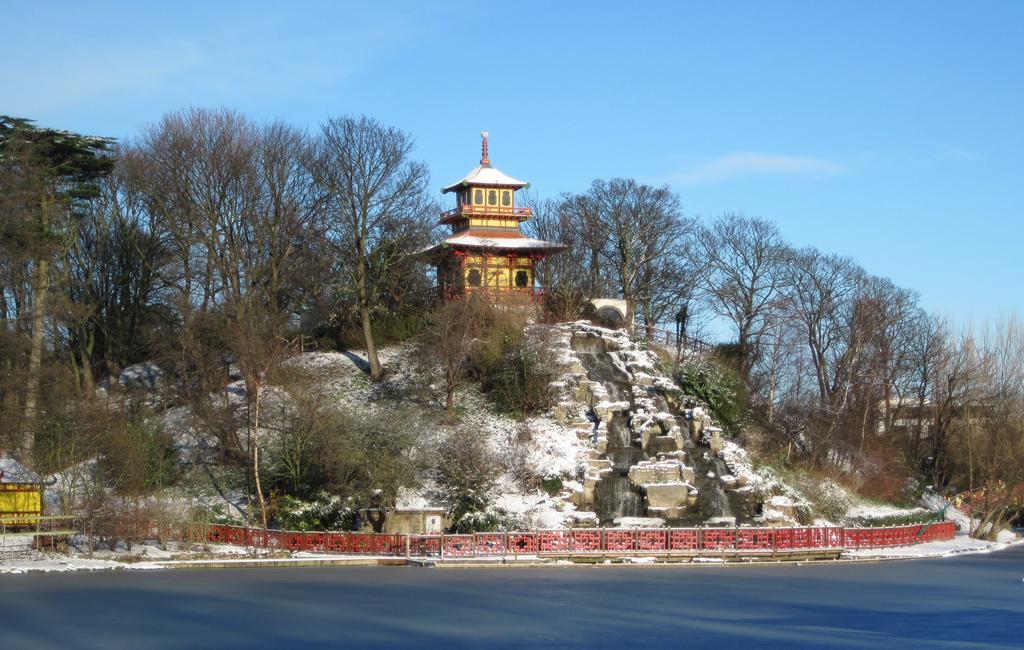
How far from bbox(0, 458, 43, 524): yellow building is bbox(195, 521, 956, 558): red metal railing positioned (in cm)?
528

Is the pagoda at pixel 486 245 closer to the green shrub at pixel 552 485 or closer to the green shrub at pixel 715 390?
the green shrub at pixel 715 390

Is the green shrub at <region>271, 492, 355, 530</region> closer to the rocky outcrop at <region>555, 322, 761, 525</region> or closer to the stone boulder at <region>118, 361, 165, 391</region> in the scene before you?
the rocky outcrop at <region>555, 322, 761, 525</region>

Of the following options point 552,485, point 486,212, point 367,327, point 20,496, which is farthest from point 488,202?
point 20,496

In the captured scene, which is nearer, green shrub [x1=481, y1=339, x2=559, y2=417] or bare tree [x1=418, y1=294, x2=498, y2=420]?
green shrub [x1=481, y1=339, x2=559, y2=417]

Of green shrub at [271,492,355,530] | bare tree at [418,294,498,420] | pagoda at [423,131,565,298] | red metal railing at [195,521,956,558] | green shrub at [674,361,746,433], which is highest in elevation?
pagoda at [423,131,565,298]

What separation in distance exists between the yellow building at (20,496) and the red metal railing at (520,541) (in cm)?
528

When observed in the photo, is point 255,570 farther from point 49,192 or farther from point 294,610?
point 49,192

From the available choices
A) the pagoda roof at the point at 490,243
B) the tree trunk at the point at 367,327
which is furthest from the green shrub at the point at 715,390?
the tree trunk at the point at 367,327

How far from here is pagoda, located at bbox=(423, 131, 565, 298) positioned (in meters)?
57.4

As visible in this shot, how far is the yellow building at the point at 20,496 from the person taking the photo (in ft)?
116

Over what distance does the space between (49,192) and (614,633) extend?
115 ft

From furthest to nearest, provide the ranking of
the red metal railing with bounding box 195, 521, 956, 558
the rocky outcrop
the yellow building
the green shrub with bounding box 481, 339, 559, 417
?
the green shrub with bounding box 481, 339, 559, 417
the rocky outcrop
the red metal railing with bounding box 195, 521, 956, 558
the yellow building

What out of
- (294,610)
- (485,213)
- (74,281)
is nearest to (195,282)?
(74,281)

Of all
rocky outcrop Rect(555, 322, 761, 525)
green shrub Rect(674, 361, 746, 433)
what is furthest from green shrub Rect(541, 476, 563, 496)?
green shrub Rect(674, 361, 746, 433)
